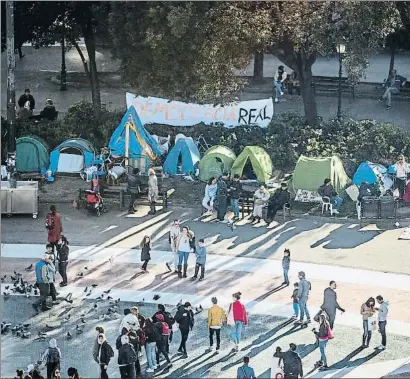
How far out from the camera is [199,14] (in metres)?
34.9

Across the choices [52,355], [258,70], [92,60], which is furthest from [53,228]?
[258,70]

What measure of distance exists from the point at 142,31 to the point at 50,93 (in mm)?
8168

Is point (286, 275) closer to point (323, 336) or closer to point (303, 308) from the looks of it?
point (303, 308)

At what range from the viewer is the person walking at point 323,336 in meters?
23.2

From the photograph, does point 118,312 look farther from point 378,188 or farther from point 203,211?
point 378,188

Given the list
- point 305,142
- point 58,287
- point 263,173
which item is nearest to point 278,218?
point 263,173

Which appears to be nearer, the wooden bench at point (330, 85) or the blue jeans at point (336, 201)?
the blue jeans at point (336, 201)

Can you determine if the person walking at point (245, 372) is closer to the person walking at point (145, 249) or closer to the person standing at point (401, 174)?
the person walking at point (145, 249)

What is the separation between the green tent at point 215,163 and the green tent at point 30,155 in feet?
14.1

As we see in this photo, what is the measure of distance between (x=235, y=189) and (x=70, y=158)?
5.29 metres

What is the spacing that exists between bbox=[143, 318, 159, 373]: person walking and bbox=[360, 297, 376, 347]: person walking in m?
4.22

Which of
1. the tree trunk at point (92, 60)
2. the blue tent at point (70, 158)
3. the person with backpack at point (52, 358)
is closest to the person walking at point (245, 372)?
the person with backpack at point (52, 358)

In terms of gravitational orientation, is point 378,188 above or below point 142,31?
below

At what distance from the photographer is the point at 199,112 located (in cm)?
3644
